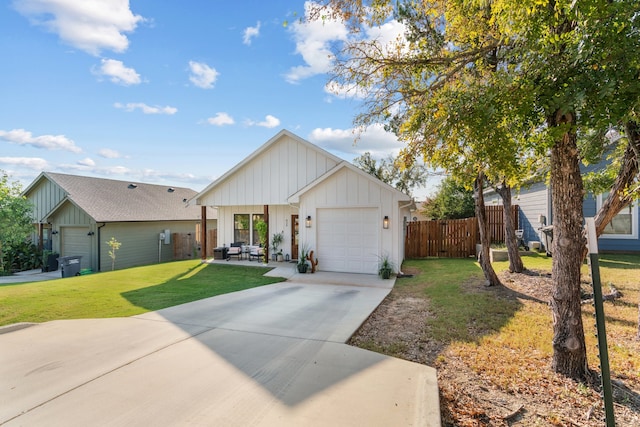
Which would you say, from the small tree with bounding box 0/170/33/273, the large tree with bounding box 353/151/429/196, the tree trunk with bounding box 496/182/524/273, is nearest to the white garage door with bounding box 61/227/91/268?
the small tree with bounding box 0/170/33/273

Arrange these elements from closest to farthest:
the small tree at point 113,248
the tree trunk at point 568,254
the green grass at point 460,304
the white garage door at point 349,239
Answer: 1. the tree trunk at point 568,254
2. the green grass at point 460,304
3. the white garage door at point 349,239
4. the small tree at point 113,248

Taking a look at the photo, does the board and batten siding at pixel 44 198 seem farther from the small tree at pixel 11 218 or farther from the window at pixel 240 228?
the window at pixel 240 228

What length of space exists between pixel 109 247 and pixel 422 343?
16677 mm

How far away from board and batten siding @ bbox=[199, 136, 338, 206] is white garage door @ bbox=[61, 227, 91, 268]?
763 cm

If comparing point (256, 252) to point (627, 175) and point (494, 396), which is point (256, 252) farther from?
point (627, 175)

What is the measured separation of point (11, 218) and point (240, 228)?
11.1 meters

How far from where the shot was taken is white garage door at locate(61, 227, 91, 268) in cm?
1606

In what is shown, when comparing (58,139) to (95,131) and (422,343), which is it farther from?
(422,343)

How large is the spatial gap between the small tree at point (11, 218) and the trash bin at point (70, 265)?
12.5 ft

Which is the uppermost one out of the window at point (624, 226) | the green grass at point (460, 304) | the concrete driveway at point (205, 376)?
the window at point (624, 226)

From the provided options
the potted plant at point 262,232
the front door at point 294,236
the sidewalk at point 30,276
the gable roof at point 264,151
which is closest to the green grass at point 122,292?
the potted plant at point 262,232

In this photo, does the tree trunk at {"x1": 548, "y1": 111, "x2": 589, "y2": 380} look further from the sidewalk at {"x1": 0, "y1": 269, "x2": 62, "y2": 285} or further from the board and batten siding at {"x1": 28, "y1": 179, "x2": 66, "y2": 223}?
the board and batten siding at {"x1": 28, "y1": 179, "x2": 66, "y2": 223}

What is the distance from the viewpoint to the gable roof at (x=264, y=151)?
13198 millimetres

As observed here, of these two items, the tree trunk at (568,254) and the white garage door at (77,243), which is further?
the white garage door at (77,243)
